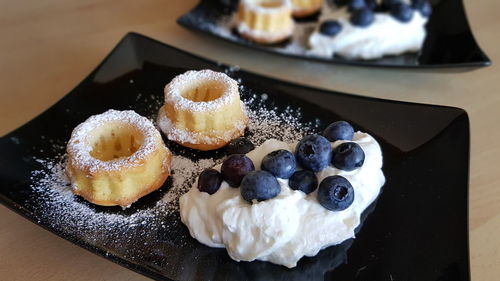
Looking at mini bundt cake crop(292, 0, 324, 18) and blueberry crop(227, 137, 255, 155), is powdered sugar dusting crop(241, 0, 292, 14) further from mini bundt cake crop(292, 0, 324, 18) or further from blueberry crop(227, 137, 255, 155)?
blueberry crop(227, 137, 255, 155)

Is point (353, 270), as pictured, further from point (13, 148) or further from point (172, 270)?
point (13, 148)

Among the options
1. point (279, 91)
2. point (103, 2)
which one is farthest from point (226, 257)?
point (103, 2)

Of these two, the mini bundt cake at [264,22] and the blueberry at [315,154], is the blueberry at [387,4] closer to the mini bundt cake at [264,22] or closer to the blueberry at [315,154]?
the mini bundt cake at [264,22]

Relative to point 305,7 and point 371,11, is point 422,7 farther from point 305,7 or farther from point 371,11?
point 305,7

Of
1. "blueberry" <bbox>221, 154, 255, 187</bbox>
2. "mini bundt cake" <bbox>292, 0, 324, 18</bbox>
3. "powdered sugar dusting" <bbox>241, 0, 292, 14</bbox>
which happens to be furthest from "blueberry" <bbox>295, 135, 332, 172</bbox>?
"mini bundt cake" <bbox>292, 0, 324, 18</bbox>

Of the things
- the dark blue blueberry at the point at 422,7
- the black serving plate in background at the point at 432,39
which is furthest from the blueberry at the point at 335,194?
the dark blue blueberry at the point at 422,7

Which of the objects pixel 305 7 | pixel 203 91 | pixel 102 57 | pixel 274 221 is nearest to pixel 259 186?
pixel 274 221
